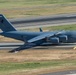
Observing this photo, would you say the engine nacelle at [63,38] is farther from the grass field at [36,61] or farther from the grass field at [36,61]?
the grass field at [36,61]

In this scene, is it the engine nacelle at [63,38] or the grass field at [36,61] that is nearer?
the grass field at [36,61]

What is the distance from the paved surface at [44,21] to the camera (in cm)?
10094

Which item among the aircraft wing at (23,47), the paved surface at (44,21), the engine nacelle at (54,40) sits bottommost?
the paved surface at (44,21)

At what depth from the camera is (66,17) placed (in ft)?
371

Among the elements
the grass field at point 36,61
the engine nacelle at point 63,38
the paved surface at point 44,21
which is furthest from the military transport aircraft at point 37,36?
the paved surface at point 44,21

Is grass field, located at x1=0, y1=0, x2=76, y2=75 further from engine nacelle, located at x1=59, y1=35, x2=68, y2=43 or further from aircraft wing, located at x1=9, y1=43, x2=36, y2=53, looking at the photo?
engine nacelle, located at x1=59, y1=35, x2=68, y2=43

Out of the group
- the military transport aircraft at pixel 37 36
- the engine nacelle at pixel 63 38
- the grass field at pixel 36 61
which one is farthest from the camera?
the engine nacelle at pixel 63 38

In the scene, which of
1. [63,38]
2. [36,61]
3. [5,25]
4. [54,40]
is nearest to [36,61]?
[36,61]

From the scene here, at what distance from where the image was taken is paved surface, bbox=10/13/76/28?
100938mm

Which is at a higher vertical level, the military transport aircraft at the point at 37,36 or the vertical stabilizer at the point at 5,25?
the vertical stabilizer at the point at 5,25

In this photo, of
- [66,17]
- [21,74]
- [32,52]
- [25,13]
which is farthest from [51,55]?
[25,13]

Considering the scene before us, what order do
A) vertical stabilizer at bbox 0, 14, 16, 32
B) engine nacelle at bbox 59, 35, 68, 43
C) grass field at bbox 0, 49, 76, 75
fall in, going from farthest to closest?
vertical stabilizer at bbox 0, 14, 16, 32 → engine nacelle at bbox 59, 35, 68, 43 → grass field at bbox 0, 49, 76, 75

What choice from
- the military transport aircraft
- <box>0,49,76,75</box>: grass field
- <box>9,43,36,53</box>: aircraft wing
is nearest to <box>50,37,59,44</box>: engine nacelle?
the military transport aircraft

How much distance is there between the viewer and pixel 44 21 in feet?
349
